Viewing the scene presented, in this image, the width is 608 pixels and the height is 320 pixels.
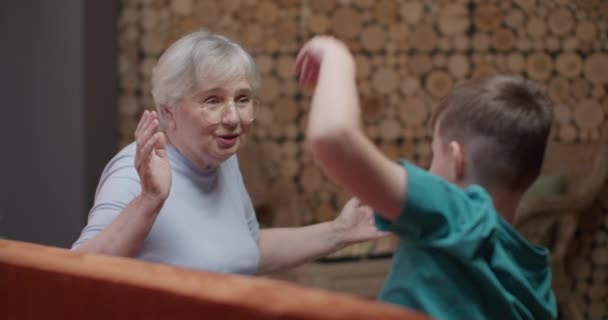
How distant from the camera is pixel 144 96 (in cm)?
498

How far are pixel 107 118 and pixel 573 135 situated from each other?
2952mm

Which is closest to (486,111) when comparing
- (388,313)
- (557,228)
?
(388,313)

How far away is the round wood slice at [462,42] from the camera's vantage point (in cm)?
494

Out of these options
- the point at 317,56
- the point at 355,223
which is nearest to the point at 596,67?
the point at 355,223

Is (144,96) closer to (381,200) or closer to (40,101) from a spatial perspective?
(40,101)

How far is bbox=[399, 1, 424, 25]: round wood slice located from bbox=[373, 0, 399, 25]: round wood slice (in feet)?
0.15

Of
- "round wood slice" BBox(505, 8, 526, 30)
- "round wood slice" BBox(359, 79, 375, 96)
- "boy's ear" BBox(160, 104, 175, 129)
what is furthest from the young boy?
"round wood slice" BBox(505, 8, 526, 30)

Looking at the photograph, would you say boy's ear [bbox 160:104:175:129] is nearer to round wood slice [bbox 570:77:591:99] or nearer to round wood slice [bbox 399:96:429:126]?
round wood slice [bbox 399:96:429:126]

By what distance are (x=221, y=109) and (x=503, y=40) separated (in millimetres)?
3429

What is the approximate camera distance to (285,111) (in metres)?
4.95

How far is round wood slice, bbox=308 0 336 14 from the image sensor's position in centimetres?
487

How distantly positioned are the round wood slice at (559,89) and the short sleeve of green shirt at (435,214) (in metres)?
3.99

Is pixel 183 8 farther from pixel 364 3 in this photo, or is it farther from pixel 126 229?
pixel 126 229

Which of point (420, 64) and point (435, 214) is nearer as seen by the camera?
point (435, 214)
